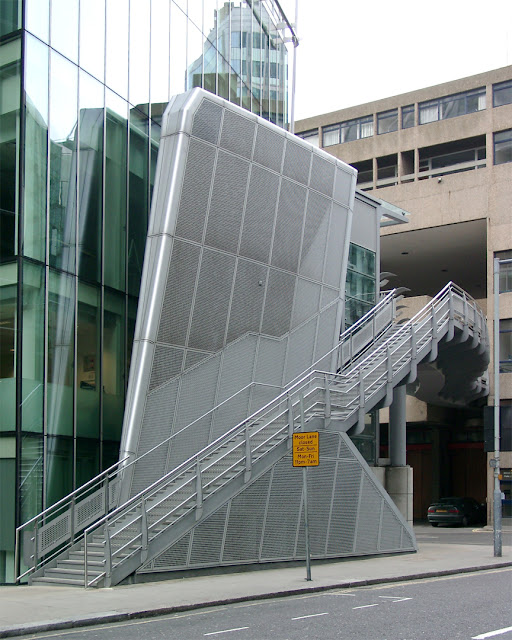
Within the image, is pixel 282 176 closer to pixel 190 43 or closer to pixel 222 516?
pixel 190 43

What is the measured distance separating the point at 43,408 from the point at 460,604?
29.8 ft

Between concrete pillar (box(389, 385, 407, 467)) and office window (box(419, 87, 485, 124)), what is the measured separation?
2420cm

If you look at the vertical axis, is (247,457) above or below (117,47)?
below

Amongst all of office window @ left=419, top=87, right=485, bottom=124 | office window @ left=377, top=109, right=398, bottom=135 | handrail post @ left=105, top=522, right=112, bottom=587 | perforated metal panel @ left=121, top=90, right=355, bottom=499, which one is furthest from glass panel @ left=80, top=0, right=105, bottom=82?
office window @ left=377, top=109, right=398, bottom=135

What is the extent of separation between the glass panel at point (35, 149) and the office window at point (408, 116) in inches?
1419

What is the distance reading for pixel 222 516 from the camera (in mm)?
17938

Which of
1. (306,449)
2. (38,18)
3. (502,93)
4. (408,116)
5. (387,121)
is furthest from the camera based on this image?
(387,121)

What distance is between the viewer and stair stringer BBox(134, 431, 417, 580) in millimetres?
17516

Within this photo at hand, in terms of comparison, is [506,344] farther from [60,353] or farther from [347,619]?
[347,619]

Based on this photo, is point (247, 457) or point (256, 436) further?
point (256, 436)

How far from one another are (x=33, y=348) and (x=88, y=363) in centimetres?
184

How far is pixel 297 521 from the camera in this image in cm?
2008

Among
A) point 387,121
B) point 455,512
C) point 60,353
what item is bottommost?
point 455,512

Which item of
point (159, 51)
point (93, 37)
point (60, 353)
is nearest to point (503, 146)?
point (159, 51)
